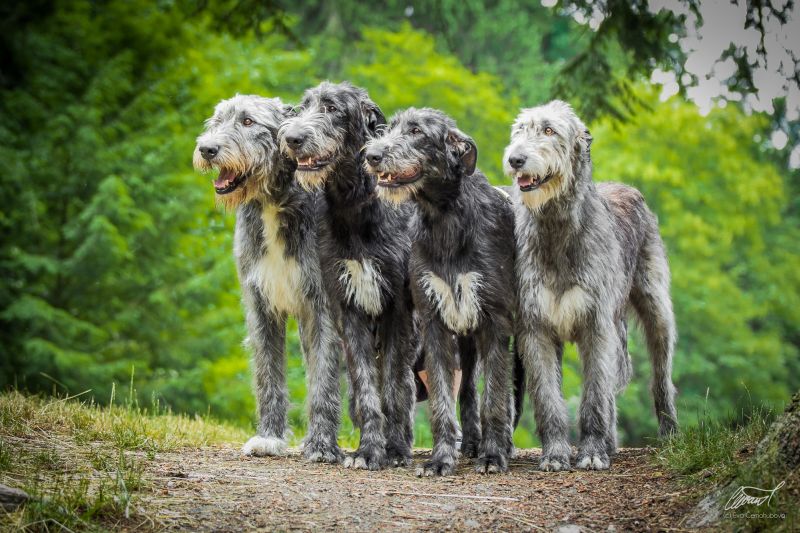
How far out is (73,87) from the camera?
16219mm

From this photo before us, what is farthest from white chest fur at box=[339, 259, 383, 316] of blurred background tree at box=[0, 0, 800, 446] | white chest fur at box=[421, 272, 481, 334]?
blurred background tree at box=[0, 0, 800, 446]

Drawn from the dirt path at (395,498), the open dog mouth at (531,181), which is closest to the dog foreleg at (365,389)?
the dirt path at (395,498)

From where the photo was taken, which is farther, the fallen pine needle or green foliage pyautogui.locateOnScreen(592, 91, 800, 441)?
green foliage pyautogui.locateOnScreen(592, 91, 800, 441)

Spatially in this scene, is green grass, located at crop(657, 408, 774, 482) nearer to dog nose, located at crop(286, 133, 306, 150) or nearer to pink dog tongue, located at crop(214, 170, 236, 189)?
dog nose, located at crop(286, 133, 306, 150)

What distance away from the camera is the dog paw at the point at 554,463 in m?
6.00

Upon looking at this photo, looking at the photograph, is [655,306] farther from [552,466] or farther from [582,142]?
[552,466]

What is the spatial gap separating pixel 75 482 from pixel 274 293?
233 centimetres

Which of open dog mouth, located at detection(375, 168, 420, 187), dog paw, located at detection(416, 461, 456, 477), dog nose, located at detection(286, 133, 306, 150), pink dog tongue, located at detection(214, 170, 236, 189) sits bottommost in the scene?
dog paw, located at detection(416, 461, 456, 477)

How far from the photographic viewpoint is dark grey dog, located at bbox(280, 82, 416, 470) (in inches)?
247

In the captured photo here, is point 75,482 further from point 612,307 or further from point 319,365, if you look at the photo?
point 612,307

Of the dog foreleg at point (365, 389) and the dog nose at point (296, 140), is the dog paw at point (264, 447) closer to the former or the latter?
the dog foreleg at point (365, 389)

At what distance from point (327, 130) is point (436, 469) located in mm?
2473

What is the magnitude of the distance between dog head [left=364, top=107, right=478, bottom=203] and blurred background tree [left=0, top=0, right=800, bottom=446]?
296 centimetres

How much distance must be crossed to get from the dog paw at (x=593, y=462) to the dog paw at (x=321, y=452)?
1712mm
